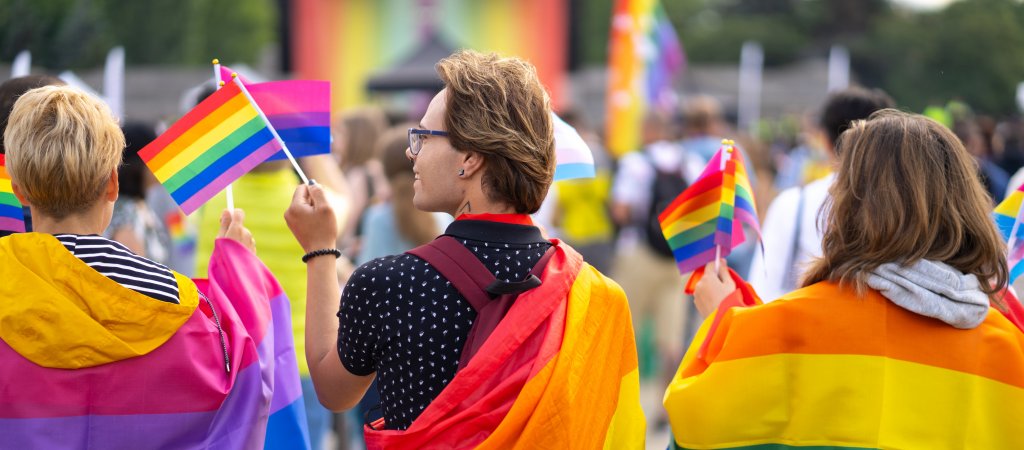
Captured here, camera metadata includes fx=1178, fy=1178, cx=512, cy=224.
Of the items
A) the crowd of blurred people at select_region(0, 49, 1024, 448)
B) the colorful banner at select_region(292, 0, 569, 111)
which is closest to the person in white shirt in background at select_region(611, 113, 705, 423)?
the crowd of blurred people at select_region(0, 49, 1024, 448)

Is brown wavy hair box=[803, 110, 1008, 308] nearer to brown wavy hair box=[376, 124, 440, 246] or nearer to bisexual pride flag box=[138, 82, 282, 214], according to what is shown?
bisexual pride flag box=[138, 82, 282, 214]

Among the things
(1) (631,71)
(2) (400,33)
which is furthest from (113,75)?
(2) (400,33)

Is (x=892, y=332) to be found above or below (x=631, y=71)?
above

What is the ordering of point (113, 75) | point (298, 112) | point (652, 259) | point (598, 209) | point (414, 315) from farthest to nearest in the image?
point (598, 209)
point (652, 259)
point (113, 75)
point (298, 112)
point (414, 315)

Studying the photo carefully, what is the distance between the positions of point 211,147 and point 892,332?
1705mm

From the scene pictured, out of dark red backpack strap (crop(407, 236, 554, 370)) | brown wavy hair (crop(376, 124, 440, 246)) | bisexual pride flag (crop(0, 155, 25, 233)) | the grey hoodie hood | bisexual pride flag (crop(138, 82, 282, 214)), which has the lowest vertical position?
brown wavy hair (crop(376, 124, 440, 246))

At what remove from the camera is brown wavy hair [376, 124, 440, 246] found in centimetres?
488

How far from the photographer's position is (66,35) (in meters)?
6.05

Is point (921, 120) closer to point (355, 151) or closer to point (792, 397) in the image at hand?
point (792, 397)

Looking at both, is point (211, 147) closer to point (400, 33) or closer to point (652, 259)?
point (652, 259)

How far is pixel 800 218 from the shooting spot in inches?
168

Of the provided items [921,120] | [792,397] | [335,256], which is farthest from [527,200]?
[921,120]

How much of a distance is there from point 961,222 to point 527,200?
3.22 feet

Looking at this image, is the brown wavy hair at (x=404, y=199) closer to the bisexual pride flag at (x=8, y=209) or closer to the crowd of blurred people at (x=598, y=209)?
the crowd of blurred people at (x=598, y=209)
